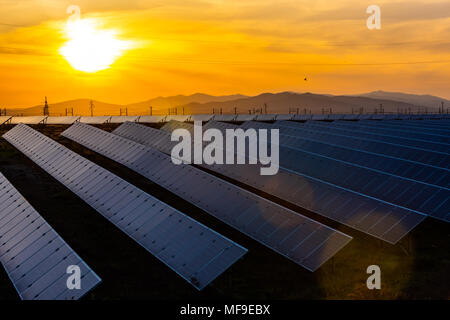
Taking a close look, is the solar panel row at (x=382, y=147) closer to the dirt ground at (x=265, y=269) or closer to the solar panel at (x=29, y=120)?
the dirt ground at (x=265, y=269)

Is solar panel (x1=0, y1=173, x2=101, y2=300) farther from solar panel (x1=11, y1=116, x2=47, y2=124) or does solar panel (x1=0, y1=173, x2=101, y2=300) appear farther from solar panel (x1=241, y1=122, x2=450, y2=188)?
solar panel (x1=11, y1=116, x2=47, y2=124)

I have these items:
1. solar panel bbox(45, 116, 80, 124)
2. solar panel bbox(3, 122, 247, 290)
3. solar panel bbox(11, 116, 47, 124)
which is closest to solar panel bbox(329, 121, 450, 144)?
solar panel bbox(3, 122, 247, 290)

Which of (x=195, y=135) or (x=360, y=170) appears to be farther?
(x=195, y=135)

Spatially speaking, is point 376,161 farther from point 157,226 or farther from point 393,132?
point 157,226

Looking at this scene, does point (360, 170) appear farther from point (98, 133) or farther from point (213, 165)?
point (98, 133)

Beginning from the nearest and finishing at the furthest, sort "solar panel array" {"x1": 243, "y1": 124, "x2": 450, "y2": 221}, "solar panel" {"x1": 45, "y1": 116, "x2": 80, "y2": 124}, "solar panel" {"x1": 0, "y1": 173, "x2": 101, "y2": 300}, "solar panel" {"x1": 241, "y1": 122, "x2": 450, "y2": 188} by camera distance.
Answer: "solar panel" {"x1": 0, "y1": 173, "x2": 101, "y2": 300}
"solar panel array" {"x1": 243, "y1": 124, "x2": 450, "y2": 221}
"solar panel" {"x1": 241, "y1": 122, "x2": 450, "y2": 188}
"solar panel" {"x1": 45, "y1": 116, "x2": 80, "y2": 124}

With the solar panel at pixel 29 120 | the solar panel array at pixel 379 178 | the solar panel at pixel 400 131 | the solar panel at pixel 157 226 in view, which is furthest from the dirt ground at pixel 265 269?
the solar panel at pixel 29 120

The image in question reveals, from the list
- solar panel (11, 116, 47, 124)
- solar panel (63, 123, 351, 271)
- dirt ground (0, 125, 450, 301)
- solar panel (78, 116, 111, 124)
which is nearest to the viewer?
dirt ground (0, 125, 450, 301)
